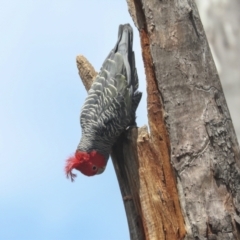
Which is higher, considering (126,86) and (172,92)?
(126,86)

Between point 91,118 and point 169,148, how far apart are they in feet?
3.30

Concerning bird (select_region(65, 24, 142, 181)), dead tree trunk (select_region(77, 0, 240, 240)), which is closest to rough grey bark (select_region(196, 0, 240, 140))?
bird (select_region(65, 24, 142, 181))

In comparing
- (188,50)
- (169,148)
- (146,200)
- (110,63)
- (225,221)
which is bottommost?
(225,221)

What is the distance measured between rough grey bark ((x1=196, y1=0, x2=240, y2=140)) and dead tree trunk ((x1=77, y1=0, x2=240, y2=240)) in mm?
1083

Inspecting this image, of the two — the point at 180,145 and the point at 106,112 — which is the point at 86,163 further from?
the point at 180,145

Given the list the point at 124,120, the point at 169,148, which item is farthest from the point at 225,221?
the point at 124,120

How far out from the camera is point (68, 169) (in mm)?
4301

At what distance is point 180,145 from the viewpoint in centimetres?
336

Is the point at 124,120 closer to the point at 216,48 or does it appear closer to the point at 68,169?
the point at 68,169

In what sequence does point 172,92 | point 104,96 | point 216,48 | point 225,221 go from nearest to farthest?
point 225,221
point 172,92
point 104,96
point 216,48

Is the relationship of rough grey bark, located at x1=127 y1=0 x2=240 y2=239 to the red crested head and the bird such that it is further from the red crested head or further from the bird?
the red crested head

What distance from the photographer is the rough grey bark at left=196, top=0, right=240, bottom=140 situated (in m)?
4.61

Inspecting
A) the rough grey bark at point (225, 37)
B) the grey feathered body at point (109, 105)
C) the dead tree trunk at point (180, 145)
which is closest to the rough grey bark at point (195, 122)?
the dead tree trunk at point (180, 145)

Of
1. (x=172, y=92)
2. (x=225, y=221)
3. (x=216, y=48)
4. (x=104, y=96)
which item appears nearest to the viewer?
(x=225, y=221)
